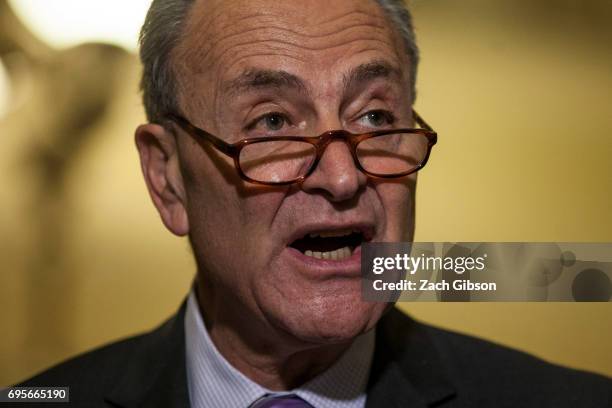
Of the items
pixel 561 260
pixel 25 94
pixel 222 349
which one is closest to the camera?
pixel 561 260

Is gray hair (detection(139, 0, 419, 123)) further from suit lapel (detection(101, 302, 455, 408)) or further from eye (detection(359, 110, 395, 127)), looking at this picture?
suit lapel (detection(101, 302, 455, 408))

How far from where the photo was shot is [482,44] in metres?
1.90

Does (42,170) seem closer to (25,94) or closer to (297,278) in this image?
(25,94)

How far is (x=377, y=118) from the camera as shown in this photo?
1.50m

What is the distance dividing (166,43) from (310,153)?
1.32 ft

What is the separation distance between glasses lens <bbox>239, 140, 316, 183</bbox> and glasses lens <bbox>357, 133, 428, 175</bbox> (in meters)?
0.09

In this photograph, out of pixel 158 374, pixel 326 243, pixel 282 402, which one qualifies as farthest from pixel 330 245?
pixel 158 374

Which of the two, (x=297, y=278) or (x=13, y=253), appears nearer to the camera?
(x=297, y=278)

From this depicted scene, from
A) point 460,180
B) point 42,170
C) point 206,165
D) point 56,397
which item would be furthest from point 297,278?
point 42,170

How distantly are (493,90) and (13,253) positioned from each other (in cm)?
141

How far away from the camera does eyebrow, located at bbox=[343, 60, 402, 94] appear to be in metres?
1.43

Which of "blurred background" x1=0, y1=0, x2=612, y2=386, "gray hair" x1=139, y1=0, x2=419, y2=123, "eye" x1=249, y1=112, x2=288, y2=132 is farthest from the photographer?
"blurred background" x1=0, y1=0, x2=612, y2=386

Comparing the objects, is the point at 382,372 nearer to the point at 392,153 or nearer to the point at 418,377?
the point at 418,377

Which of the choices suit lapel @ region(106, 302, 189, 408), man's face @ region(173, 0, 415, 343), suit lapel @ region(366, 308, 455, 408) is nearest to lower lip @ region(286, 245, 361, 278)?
man's face @ region(173, 0, 415, 343)
